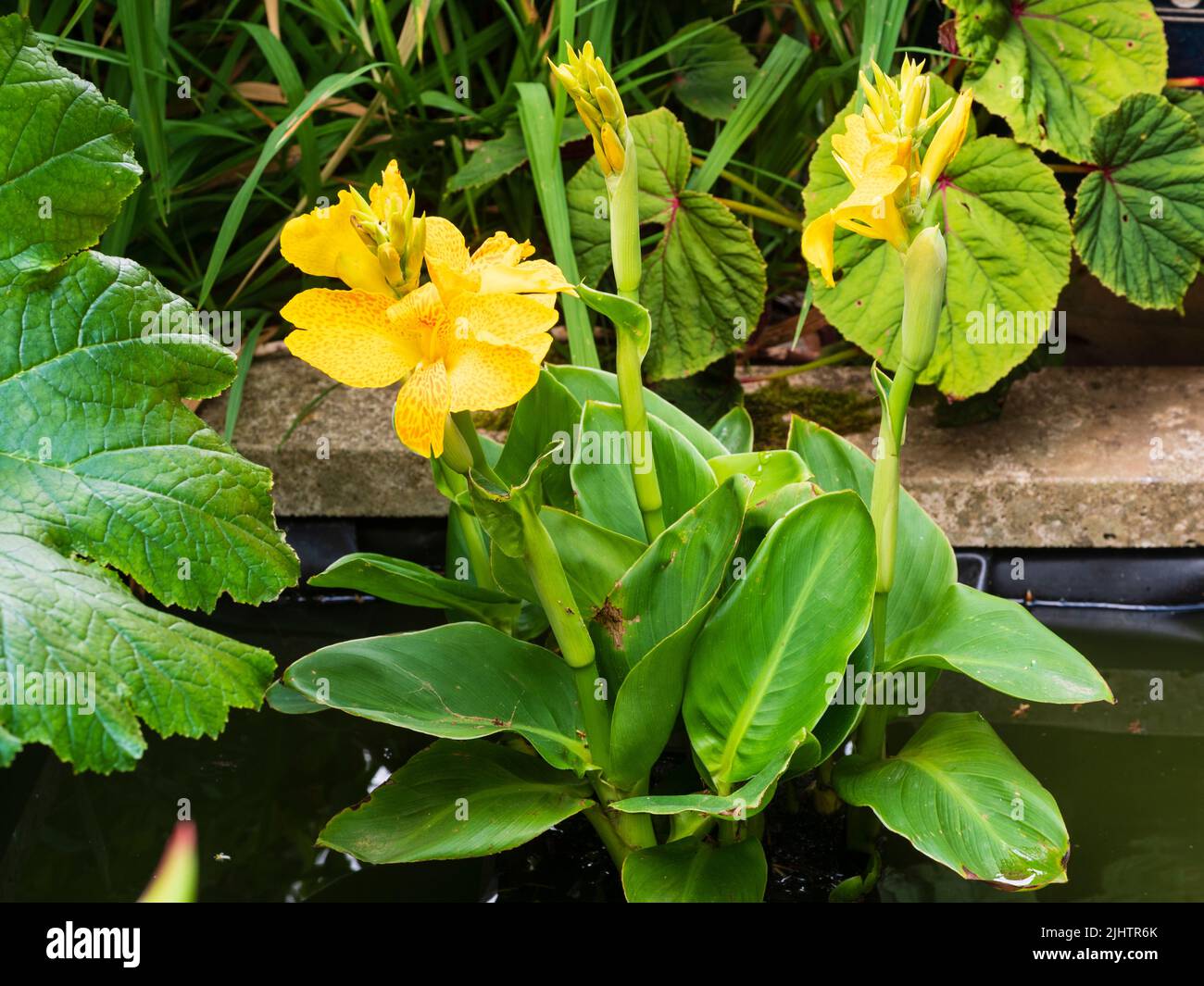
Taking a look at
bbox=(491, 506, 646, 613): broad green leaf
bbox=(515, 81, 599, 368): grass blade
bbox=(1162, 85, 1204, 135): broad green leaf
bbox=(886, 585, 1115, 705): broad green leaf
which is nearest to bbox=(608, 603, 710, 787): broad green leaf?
bbox=(491, 506, 646, 613): broad green leaf

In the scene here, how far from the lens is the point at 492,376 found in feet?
2.75

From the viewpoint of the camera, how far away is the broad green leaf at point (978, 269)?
158cm

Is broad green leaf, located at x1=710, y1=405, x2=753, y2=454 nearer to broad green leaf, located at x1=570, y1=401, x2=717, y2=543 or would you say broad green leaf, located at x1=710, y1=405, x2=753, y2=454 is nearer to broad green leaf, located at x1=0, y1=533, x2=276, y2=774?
broad green leaf, located at x1=570, y1=401, x2=717, y2=543

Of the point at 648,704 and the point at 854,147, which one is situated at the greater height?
the point at 854,147

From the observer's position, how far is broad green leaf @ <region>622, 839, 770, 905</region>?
1.00m

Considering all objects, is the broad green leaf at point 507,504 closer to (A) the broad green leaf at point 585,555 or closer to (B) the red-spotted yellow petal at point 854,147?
(A) the broad green leaf at point 585,555

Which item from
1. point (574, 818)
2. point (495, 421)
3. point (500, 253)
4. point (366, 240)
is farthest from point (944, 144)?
point (495, 421)

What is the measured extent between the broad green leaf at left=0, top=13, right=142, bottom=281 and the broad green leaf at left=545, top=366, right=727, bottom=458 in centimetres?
52

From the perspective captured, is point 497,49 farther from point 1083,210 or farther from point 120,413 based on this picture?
point 120,413

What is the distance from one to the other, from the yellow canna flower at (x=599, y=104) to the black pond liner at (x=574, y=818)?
66cm

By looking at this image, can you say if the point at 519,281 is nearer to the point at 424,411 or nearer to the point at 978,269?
the point at 424,411

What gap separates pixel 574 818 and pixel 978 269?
95 cm

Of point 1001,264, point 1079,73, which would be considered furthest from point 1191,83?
point 1001,264
